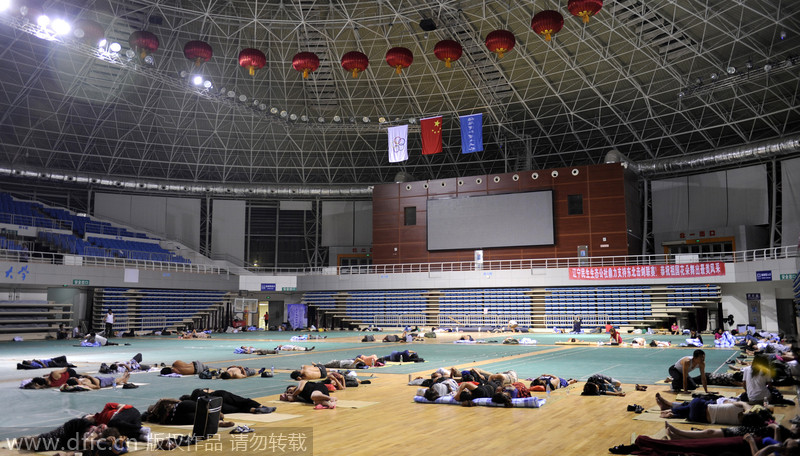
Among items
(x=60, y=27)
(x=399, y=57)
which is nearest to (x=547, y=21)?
(x=399, y=57)

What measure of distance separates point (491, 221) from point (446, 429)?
37164 millimetres

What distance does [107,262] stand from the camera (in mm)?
38250

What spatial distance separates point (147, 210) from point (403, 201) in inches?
782

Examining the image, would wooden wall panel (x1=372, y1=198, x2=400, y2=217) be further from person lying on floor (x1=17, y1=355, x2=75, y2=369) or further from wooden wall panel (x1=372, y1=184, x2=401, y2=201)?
person lying on floor (x1=17, y1=355, x2=75, y2=369)

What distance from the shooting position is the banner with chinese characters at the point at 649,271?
36281 millimetres

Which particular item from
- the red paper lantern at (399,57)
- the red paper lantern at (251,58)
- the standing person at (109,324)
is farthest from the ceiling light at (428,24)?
the standing person at (109,324)

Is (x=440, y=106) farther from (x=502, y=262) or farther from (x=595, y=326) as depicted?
(x=595, y=326)

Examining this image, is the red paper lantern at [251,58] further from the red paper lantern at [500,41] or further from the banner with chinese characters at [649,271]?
the banner with chinese characters at [649,271]

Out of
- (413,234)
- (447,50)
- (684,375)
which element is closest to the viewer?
(684,375)

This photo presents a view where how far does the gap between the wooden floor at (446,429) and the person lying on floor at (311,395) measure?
185 mm

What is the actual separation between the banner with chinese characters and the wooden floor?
28465 mm

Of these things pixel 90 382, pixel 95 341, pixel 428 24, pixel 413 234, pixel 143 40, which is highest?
pixel 428 24

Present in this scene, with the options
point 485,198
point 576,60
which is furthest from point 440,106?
point 576,60

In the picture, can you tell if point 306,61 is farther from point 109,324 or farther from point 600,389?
point 109,324
